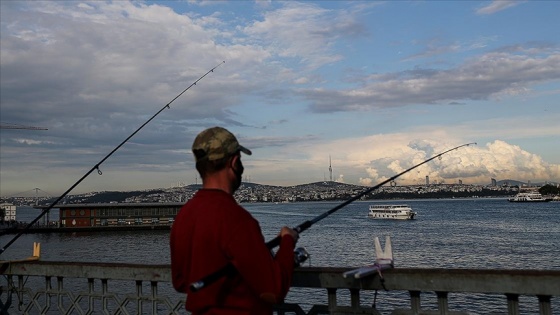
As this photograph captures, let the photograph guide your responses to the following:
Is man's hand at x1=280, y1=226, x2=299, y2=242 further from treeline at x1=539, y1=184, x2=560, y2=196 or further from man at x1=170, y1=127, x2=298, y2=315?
treeline at x1=539, y1=184, x2=560, y2=196

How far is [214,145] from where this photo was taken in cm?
255

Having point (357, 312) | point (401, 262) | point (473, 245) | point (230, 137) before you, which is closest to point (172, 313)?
point (357, 312)

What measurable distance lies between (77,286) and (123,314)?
97.2 ft

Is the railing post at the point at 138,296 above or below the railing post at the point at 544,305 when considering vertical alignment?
below

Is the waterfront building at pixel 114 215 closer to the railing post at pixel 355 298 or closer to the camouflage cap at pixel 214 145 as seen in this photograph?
the railing post at pixel 355 298

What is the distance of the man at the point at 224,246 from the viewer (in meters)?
2.32

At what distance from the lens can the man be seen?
7.63ft

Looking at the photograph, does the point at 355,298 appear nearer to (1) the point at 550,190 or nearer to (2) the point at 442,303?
(2) the point at 442,303

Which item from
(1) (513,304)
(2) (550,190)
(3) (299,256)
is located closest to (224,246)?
(3) (299,256)

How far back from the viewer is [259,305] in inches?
97.3

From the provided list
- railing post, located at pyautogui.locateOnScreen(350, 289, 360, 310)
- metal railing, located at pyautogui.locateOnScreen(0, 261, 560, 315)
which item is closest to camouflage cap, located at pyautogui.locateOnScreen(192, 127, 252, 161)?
metal railing, located at pyautogui.locateOnScreen(0, 261, 560, 315)

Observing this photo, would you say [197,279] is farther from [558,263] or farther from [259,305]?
[558,263]

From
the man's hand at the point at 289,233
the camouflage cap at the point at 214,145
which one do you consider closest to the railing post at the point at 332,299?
the man's hand at the point at 289,233

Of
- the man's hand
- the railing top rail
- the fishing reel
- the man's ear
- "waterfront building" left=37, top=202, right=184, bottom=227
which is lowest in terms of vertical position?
"waterfront building" left=37, top=202, right=184, bottom=227
